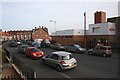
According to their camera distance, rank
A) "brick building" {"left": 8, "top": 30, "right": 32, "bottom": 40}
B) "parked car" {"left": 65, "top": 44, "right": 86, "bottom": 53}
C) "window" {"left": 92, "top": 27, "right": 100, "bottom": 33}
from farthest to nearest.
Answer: "brick building" {"left": 8, "top": 30, "right": 32, "bottom": 40}, "window" {"left": 92, "top": 27, "right": 100, "bottom": 33}, "parked car" {"left": 65, "top": 44, "right": 86, "bottom": 53}

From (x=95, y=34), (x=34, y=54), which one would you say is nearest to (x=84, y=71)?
(x=34, y=54)

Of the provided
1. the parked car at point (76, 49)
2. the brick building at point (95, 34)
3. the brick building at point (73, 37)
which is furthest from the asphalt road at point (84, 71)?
the brick building at point (73, 37)

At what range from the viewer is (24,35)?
139 metres

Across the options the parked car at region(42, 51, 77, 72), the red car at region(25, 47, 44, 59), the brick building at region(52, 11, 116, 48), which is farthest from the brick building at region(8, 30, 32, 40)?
the parked car at region(42, 51, 77, 72)

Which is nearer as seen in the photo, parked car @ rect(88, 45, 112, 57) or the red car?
the red car

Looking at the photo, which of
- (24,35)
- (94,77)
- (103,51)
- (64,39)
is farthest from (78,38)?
(24,35)

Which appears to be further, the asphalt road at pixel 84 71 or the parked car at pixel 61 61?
the parked car at pixel 61 61

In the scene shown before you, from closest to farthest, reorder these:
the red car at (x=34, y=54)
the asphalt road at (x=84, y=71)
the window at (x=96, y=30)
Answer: the asphalt road at (x=84, y=71) < the red car at (x=34, y=54) < the window at (x=96, y=30)

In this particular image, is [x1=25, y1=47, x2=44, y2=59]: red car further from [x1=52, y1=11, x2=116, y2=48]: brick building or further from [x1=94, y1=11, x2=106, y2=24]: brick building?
[x1=94, y1=11, x2=106, y2=24]: brick building

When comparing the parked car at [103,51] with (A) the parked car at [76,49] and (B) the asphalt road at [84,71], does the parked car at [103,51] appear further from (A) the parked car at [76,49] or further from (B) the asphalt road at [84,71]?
(B) the asphalt road at [84,71]

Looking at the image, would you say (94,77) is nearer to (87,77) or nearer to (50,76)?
(87,77)

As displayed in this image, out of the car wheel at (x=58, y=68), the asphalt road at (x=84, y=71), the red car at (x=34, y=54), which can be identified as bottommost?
the asphalt road at (x=84, y=71)

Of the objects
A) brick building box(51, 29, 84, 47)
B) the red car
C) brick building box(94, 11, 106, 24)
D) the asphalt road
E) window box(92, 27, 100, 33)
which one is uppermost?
brick building box(94, 11, 106, 24)

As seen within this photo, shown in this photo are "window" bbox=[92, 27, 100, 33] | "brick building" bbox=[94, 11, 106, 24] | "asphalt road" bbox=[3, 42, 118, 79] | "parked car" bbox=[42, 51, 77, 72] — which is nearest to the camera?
"asphalt road" bbox=[3, 42, 118, 79]
